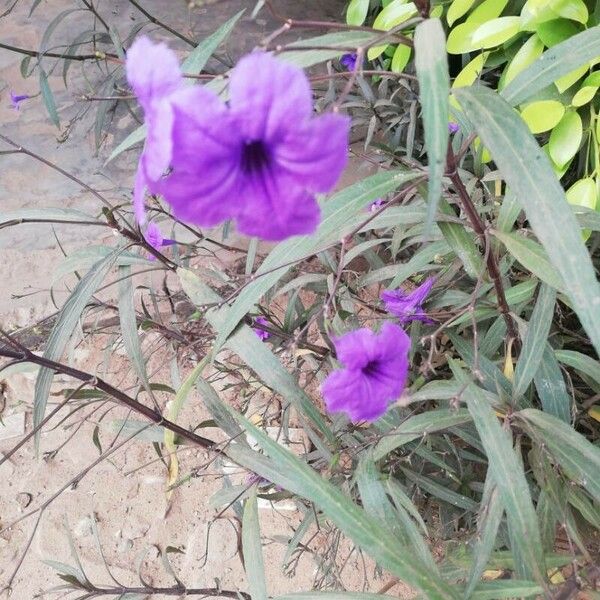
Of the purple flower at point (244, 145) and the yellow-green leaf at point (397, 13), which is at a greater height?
the yellow-green leaf at point (397, 13)

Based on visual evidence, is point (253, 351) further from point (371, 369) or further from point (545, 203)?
point (545, 203)

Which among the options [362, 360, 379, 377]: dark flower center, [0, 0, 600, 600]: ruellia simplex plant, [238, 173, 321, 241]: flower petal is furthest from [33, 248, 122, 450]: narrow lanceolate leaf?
[238, 173, 321, 241]: flower petal

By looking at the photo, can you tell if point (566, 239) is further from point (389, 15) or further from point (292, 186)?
point (389, 15)

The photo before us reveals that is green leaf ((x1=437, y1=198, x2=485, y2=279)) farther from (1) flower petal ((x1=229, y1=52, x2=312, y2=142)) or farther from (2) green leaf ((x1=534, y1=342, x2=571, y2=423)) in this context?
(1) flower petal ((x1=229, y1=52, x2=312, y2=142))

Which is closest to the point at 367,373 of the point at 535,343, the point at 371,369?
the point at 371,369

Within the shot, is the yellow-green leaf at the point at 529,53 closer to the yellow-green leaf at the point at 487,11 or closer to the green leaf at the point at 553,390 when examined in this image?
the yellow-green leaf at the point at 487,11

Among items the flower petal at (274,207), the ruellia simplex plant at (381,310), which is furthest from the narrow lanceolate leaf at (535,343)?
the flower petal at (274,207)

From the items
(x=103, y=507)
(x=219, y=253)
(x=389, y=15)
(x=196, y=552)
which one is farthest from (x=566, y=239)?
(x=219, y=253)
